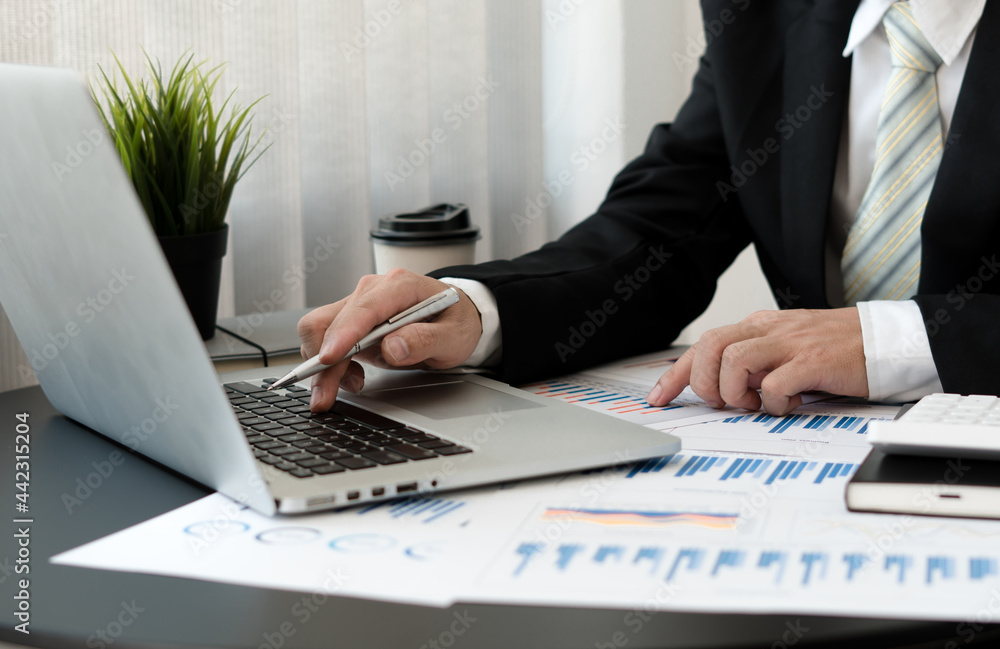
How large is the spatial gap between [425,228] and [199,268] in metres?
0.34

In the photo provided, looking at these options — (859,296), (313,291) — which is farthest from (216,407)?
(313,291)

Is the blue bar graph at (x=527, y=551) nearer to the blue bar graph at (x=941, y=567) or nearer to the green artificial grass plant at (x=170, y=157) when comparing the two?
the blue bar graph at (x=941, y=567)

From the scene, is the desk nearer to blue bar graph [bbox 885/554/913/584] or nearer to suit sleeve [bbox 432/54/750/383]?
suit sleeve [bbox 432/54/750/383]

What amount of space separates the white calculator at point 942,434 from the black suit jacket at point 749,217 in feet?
0.59

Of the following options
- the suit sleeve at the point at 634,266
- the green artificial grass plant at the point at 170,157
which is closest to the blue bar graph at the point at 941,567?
the suit sleeve at the point at 634,266

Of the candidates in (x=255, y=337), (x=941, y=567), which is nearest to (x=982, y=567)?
(x=941, y=567)

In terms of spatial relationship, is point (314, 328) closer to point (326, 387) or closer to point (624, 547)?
point (326, 387)

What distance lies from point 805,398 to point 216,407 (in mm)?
521

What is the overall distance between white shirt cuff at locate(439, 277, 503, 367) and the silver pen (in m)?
0.05

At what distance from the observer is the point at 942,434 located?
1.67ft

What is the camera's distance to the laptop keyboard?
547 millimetres

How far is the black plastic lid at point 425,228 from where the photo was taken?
50.4 inches

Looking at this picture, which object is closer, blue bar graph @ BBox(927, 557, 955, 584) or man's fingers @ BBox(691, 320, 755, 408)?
blue bar graph @ BBox(927, 557, 955, 584)

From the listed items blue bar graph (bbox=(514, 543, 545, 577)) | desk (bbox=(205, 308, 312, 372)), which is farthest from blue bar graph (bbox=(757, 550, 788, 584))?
desk (bbox=(205, 308, 312, 372))
